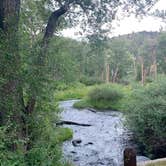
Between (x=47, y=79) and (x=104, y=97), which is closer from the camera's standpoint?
(x=47, y=79)

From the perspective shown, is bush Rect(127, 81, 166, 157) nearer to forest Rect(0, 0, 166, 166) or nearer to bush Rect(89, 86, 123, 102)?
forest Rect(0, 0, 166, 166)

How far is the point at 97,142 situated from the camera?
9.17 m

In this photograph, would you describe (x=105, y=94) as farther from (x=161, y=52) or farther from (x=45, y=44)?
(x=161, y=52)

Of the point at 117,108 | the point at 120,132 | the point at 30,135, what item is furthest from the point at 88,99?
the point at 30,135

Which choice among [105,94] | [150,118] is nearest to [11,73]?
[150,118]

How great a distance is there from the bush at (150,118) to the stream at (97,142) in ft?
2.34

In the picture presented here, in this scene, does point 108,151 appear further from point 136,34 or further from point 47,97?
point 136,34

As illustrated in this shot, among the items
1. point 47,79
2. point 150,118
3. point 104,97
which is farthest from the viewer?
point 104,97

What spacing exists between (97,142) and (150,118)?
2054 millimetres

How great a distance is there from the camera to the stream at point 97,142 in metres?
7.53

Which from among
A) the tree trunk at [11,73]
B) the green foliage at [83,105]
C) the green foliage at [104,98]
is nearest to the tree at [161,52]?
the green foliage at [104,98]

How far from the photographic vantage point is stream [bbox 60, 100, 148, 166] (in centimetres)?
753

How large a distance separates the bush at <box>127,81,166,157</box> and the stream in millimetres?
714

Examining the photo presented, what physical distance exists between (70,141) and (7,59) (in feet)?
16.7
